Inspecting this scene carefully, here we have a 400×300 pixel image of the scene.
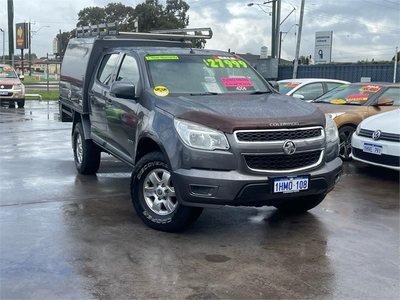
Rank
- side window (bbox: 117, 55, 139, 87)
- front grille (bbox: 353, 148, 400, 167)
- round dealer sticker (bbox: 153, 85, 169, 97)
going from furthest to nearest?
1. front grille (bbox: 353, 148, 400, 167)
2. side window (bbox: 117, 55, 139, 87)
3. round dealer sticker (bbox: 153, 85, 169, 97)

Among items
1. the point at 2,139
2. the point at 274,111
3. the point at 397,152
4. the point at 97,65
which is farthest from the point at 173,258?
the point at 2,139

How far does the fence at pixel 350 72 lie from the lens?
22.9m

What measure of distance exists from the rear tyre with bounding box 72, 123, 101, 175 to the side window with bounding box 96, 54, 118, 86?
1.06 metres

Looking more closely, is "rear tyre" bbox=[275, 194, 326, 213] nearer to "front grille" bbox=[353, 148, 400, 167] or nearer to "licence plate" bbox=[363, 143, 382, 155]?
"front grille" bbox=[353, 148, 400, 167]

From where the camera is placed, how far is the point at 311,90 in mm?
12367

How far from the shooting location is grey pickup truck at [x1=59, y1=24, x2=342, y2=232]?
4.77 metres

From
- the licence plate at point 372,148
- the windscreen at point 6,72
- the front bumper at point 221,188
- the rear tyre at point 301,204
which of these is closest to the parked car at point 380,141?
the licence plate at point 372,148

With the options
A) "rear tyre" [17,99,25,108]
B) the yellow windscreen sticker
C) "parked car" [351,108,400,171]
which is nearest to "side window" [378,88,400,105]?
the yellow windscreen sticker

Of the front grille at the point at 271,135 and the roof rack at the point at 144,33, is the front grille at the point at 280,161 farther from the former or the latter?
the roof rack at the point at 144,33

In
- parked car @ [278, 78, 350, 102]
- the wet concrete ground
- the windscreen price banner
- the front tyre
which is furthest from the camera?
parked car @ [278, 78, 350, 102]

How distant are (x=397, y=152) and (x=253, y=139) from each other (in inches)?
143

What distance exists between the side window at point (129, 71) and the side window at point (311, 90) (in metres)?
6.53

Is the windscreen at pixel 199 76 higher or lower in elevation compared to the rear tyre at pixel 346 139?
higher

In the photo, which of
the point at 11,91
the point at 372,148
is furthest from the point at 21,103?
the point at 372,148
